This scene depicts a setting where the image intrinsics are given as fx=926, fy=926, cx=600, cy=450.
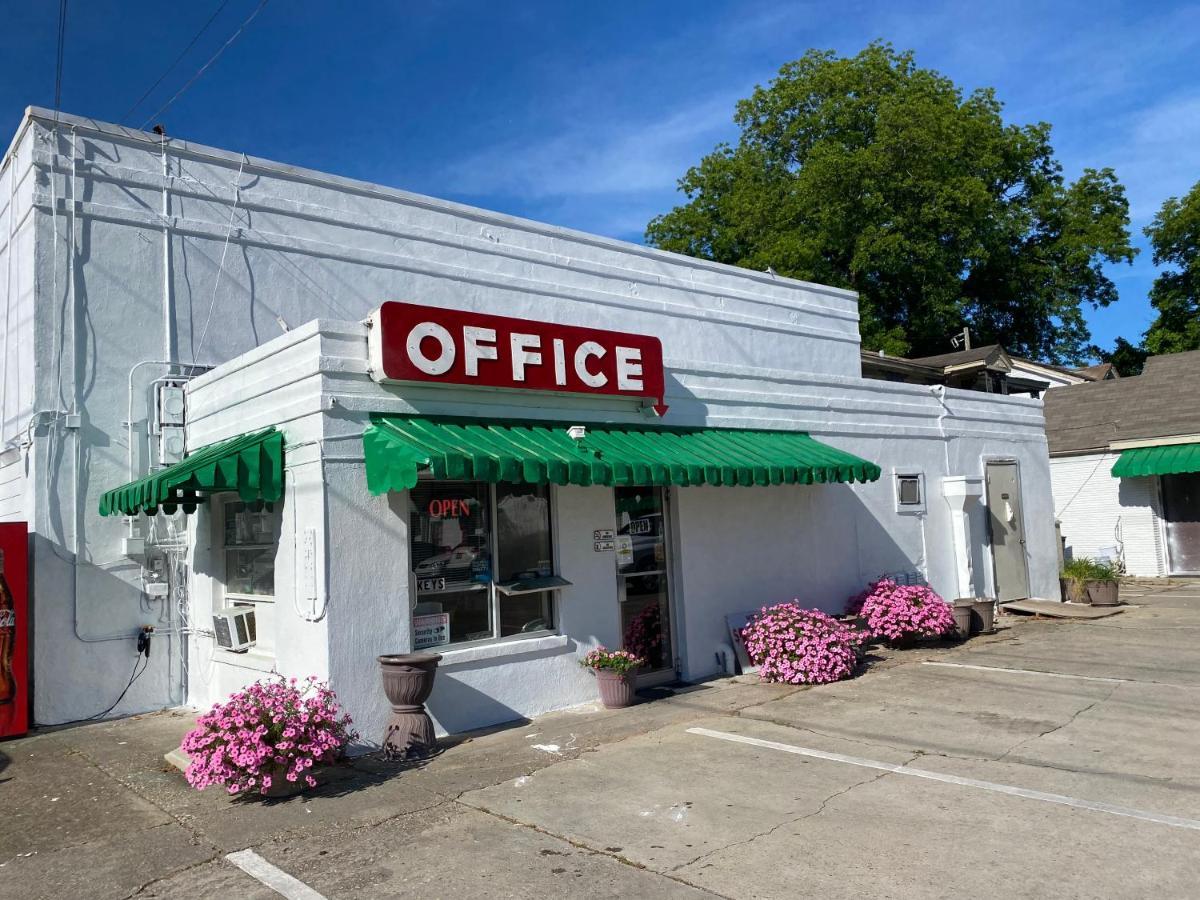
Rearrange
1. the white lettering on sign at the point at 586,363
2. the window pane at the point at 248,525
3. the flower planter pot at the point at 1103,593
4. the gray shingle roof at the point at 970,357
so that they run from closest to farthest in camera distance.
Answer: the window pane at the point at 248,525, the white lettering on sign at the point at 586,363, the flower planter pot at the point at 1103,593, the gray shingle roof at the point at 970,357

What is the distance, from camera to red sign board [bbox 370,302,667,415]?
8.17 metres

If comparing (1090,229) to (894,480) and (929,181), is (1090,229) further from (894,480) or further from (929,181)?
(894,480)

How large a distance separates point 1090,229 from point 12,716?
38.5 meters

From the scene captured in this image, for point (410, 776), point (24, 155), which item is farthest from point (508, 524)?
point (24, 155)

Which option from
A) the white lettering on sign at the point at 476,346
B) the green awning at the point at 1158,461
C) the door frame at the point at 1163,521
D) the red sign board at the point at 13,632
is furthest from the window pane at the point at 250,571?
the door frame at the point at 1163,521

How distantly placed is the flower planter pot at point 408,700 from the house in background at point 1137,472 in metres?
18.1

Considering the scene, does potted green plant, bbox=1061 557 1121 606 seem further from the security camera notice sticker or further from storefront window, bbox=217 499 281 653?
storefront window, bbox=217 499 281 653

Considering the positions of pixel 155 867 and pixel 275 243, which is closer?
pixel 155 867

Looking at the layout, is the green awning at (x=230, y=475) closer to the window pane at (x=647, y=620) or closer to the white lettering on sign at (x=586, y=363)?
the white lettering on sign at (x=586, y=363)

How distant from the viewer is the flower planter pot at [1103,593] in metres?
16.0

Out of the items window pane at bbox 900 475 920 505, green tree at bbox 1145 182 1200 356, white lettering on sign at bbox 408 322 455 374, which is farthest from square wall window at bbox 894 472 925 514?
green tree at bbox 1145 182 1200 356

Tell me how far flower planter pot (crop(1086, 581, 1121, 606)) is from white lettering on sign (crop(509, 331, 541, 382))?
1195 centimetres

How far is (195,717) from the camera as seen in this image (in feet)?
31.3

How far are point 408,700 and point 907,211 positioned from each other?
29.6m
